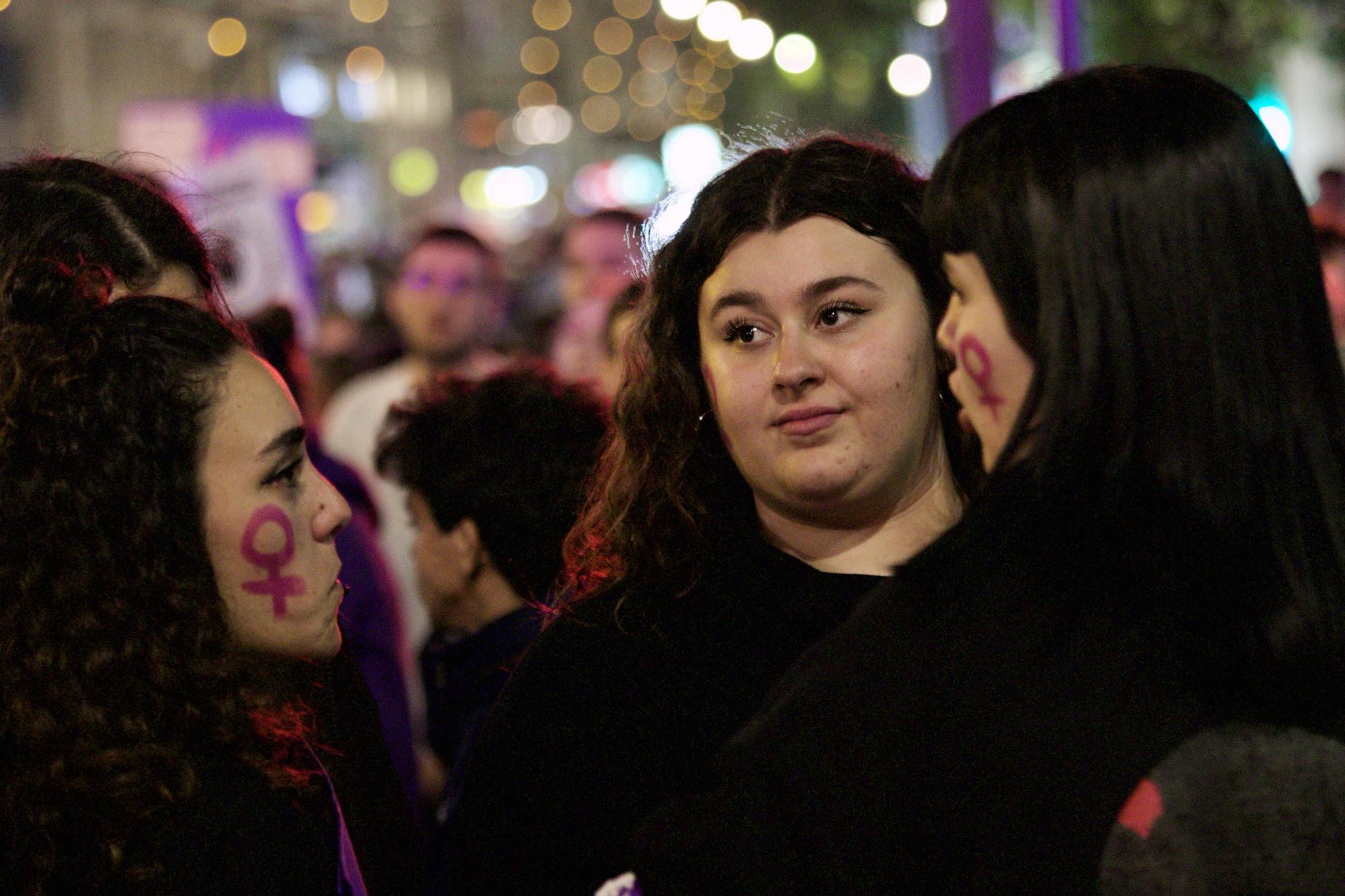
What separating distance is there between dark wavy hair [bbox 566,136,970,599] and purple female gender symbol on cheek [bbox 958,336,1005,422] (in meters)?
0.75

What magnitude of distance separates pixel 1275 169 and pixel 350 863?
143 cm

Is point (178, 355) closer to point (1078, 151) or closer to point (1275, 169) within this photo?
point (1078, 151)

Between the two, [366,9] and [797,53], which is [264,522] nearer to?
[797,53]

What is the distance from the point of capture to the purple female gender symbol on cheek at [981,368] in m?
1.51

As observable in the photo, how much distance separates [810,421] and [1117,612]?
868 millimetres

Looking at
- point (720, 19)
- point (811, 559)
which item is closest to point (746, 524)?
point (811, 559)

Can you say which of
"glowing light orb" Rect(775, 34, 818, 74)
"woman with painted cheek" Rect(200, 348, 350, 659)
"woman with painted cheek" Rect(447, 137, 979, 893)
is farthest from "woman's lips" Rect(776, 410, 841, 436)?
"glowing light orb" Rect(775, 34, 818, 74)

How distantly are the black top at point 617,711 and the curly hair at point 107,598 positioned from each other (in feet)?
1.63

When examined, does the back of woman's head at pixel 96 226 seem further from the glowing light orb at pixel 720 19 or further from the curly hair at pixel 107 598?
the glowing light orb at pixel 720 19

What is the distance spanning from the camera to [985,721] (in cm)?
135

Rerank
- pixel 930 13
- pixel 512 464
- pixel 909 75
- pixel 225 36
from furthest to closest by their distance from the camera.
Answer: pixel 225 36, pixel 909 75, pixel 930 13, pixel 512 464

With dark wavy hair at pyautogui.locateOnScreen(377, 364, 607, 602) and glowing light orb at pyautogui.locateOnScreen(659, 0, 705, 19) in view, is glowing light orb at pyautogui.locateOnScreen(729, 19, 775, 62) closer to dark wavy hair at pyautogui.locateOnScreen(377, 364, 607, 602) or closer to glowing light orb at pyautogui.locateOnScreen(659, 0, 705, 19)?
glowing light orb at pyautogui.locateOnScreen(659, 0, 705, 19)

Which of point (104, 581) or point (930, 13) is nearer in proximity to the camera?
point (104, 581)

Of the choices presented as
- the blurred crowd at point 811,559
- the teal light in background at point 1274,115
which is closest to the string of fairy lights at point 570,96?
the teal light in background at point 1274,115
